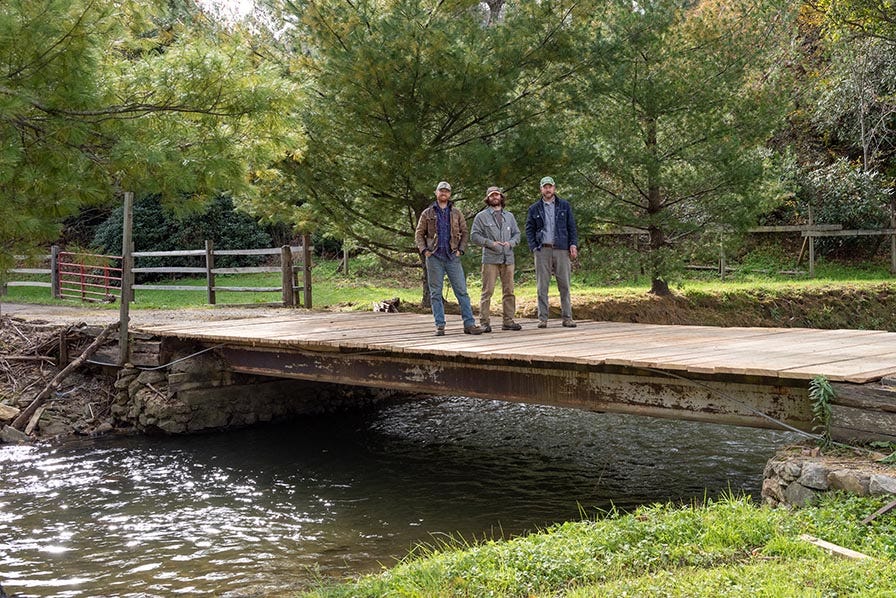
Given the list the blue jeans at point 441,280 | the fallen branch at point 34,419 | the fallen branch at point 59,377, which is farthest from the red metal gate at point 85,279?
the blue jeans at point 441,280

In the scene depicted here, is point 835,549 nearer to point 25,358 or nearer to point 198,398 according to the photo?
point 198,398

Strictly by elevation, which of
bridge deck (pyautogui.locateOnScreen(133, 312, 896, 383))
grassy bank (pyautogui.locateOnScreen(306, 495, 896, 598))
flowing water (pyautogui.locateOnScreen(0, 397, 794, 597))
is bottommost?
flowing water (pyautogui.locateOnScreen(0, 397, 794, 597))

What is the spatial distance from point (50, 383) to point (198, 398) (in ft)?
7.83

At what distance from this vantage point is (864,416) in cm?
591

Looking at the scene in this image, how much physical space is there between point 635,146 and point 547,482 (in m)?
9.39

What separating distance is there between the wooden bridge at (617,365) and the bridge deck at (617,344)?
17mm

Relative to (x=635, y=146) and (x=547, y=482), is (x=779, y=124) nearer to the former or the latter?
(x=635, y=146)

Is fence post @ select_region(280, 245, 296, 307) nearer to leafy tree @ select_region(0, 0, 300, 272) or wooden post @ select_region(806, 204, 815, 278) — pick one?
leafy tree @ select_region(0, 0, 300, 272)

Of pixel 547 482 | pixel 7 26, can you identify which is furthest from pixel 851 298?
pixel 7 26

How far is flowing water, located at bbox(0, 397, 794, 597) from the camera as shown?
22.7ft

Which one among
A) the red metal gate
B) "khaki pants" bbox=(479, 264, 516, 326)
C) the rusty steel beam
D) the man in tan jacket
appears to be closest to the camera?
the rusty steel beam

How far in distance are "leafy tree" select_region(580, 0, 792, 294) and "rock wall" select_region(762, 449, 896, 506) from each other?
35.7ft

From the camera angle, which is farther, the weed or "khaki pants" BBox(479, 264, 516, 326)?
"khaki pants" BBox(479, 264, 516, 326)

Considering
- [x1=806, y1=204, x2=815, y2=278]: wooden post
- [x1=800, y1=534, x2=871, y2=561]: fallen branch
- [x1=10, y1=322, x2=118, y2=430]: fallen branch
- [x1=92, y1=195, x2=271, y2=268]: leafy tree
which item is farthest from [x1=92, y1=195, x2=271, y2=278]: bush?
[x1=800, y1=534, x2=871, y2=561]: fallen branch
